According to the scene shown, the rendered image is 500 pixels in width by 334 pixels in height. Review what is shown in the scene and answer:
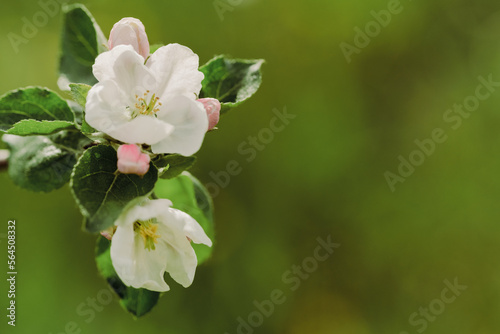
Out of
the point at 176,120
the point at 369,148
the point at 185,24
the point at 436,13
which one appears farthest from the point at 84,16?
the point at 436,13

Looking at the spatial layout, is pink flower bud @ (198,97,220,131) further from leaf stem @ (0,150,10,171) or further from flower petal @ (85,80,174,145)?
leaf stem @ (0,150,10,171)

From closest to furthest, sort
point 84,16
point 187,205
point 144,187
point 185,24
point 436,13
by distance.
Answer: point 144,187 < point 84,16 < point 187,205 < point 185,24 < point 436,13

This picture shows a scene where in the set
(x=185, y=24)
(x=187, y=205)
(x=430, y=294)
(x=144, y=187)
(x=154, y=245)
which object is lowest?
(x=430, y=294)

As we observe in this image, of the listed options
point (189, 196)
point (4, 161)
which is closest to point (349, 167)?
point (189, 196)

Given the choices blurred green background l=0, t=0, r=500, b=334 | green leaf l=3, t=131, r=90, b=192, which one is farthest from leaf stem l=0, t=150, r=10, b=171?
blurred green background l=0, t=0, r=500, b=334

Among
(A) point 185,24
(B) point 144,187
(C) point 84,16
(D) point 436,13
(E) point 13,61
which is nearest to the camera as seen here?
(B) point 144,187

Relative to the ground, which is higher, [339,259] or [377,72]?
[377,72]

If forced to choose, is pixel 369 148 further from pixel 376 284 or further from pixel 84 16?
pixel 84 16
